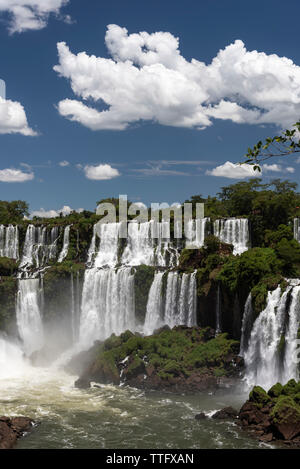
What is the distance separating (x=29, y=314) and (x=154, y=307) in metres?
9.90

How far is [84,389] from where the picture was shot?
26.1 metres

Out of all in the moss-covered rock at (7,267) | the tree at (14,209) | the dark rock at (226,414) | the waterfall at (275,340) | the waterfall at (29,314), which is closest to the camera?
the dark rock at (226,414)

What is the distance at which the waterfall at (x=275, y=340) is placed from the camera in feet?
75.8

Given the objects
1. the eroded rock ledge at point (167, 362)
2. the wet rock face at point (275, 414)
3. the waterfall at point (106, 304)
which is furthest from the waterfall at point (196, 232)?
the wet rock face at point (275, 414)

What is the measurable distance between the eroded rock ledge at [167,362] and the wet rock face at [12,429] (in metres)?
6.40

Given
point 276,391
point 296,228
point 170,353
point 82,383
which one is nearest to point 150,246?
point 296,228

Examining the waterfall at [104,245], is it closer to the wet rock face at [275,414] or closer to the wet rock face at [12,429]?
the wet rock face at [12,429]

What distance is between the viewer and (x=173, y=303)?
106 ft

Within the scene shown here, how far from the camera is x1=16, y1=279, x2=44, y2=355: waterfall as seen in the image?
35.6 meters

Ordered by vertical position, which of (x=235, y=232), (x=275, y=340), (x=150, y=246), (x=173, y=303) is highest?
(x=235, y=232)

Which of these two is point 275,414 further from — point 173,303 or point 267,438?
point 173,303
